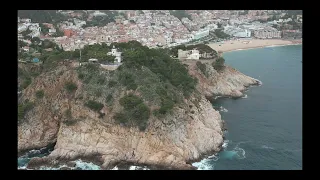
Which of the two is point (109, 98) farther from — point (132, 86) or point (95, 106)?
point (132, 86)

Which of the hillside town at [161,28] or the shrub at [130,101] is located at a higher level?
the hillside town at [161,28]

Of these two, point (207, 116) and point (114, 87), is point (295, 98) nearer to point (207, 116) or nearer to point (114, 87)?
point (207, 116)

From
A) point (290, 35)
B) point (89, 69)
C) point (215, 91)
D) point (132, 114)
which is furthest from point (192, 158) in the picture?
point (290, 35)

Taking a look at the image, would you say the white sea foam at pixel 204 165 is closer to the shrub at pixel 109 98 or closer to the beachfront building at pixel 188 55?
the shrub at pixel 109 98

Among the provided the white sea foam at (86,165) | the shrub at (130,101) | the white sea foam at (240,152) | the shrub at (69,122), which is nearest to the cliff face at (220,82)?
the white sea foam at (240,152)

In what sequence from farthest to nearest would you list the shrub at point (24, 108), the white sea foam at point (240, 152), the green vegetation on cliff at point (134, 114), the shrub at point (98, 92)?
the shrub at point (98, 92) < the shrub at point (24, 108) < the green vegetation on cliff at point (134, 114) < the white sea foam at point (240, 152)

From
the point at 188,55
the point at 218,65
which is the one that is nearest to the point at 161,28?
the point at 188,55
